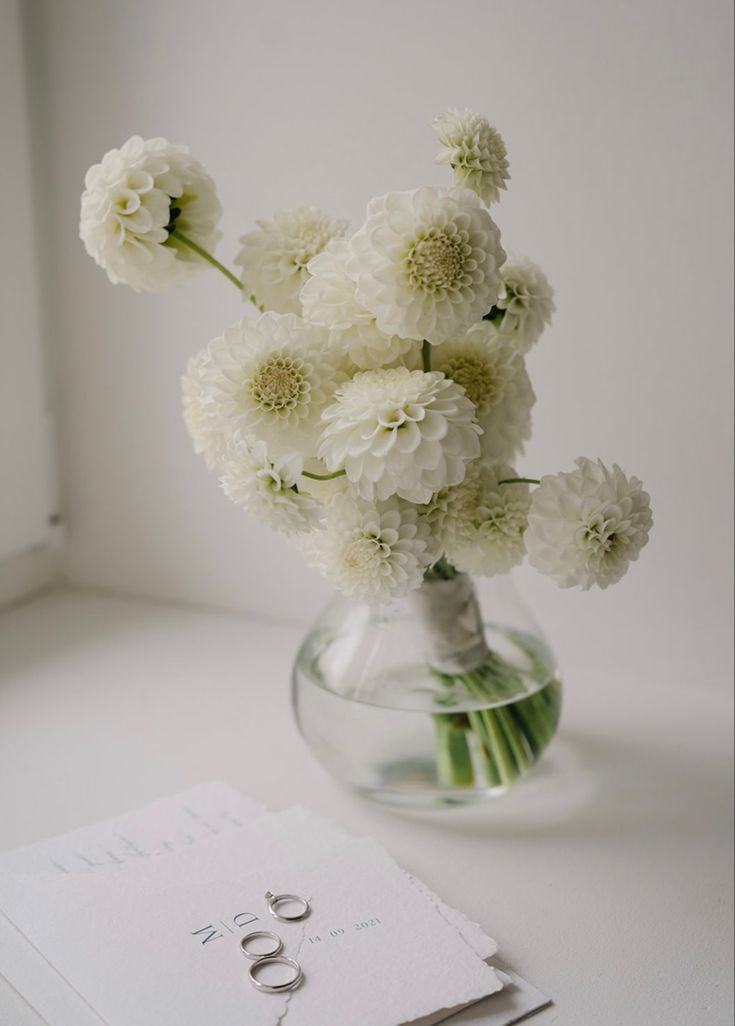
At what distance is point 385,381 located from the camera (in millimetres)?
654

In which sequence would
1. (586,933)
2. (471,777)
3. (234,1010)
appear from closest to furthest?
(234,1010) < (586,933) < (471,777)

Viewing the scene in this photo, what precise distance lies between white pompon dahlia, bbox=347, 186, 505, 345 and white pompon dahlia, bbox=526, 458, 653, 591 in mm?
118

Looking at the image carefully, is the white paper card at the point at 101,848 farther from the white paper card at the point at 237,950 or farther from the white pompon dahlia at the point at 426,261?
the white pompon dahlia at the point at 426,261

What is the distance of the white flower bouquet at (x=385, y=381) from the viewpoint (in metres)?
0.63

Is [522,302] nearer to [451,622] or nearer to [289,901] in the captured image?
[451,622]

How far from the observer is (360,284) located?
2.10 feet

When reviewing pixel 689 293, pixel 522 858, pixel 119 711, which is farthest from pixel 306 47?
pixel 522 858

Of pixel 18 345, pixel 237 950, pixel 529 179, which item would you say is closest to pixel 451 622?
pixel 237 950

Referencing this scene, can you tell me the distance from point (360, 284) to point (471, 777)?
0.38m

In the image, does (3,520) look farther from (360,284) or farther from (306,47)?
(360,284)

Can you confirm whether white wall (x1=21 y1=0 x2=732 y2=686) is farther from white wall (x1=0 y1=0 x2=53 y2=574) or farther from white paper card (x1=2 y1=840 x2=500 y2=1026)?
white paper card (x1=2 y1=840 x2=500 y2=1026)

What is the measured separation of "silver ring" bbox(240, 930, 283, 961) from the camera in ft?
2.14

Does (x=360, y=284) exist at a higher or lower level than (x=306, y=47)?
lower

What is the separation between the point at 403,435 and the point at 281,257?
193 mm
